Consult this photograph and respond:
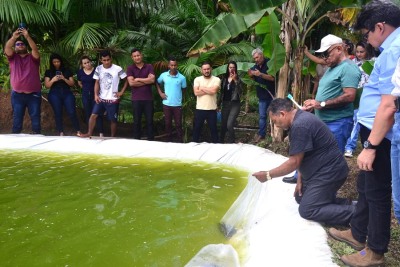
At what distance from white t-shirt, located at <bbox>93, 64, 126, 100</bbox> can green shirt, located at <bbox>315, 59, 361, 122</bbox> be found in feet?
12.8

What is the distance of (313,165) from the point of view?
3094mm

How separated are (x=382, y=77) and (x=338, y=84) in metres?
1.64

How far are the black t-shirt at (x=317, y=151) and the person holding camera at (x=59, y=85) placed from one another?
4.71m

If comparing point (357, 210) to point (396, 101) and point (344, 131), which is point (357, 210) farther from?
point (344, 131)

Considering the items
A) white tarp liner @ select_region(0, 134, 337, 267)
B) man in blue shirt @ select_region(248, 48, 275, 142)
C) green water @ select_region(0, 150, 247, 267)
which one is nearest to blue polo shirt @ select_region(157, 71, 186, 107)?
white tarp liner @ select_region(0, 134, 337, 267)

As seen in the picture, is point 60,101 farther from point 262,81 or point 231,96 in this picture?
point 262,81

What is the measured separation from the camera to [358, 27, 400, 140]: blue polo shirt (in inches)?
75.8

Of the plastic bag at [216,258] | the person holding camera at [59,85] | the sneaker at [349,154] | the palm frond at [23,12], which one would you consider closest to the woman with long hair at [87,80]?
the person holding camera at [59,85]

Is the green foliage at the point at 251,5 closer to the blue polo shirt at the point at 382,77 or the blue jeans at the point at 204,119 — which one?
the blue polo shirt at the point at 382,77

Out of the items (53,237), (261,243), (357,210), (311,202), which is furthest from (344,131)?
(53,237)

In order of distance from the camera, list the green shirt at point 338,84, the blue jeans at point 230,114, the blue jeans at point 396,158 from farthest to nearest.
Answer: the blue jeans at point 230,114
the green shirt at point 338,84
the blue jeans at point 396,158

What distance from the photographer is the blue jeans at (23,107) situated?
6.56 meters

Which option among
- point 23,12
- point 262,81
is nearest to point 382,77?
point 262,81

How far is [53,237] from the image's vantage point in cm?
286
